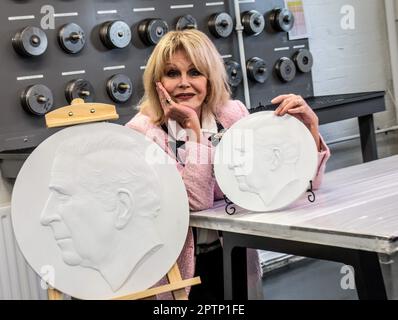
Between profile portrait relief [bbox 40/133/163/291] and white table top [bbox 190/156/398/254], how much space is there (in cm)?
22

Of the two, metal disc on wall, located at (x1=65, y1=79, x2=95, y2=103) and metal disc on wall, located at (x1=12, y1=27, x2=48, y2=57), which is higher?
metal disc on wall, located at (x1=12, y1=27, x2=48, y2=57)

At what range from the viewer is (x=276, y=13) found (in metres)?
4.01

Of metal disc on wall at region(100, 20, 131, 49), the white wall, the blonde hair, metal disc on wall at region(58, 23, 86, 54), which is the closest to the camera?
the blonde hair

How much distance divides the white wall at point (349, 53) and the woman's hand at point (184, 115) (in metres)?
2.42

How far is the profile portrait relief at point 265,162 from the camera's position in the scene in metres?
1.94

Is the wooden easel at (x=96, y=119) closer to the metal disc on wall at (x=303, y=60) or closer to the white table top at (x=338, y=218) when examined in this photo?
the white table top at (x=338, y=218)

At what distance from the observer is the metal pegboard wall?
9.75 feet

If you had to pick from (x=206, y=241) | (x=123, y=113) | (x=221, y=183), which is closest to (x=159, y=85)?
(x=221, y=183)

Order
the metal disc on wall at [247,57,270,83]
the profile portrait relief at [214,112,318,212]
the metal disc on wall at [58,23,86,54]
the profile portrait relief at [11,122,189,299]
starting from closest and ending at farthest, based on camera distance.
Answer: the profile portrait relief at [11,122,189,299], the profile portrait relief at [214,112,318,212], the metal disc on wall at [58,23,86,54], the metal disc on wall at [247,57,270,83]

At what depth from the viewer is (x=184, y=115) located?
6.86 ft

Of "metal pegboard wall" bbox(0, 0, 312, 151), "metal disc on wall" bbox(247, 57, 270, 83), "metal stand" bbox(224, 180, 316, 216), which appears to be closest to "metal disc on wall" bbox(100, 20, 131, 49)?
"metal pegboard wall" bbox(0, 0, 312, 151)

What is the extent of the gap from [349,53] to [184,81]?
8.95 ft

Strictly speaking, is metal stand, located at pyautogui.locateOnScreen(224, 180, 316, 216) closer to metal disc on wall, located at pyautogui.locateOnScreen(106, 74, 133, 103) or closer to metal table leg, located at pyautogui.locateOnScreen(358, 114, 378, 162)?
metal disc on wall, located at pyautogui.locateOnScreen(106, 74, 133, 103)
